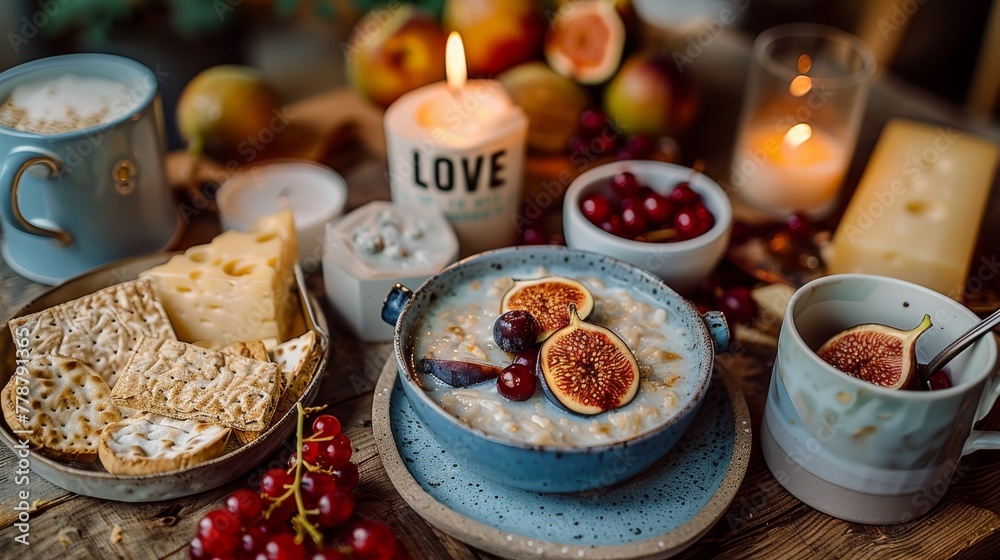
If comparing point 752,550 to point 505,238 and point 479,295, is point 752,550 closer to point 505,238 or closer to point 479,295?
point 479,295

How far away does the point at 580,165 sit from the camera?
227 centimetres

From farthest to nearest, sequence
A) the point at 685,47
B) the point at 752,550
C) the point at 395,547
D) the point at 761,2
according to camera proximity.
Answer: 1. the point at 761,2
2. the point at 685,47
3. the point at 752,550
4. the point at 395,547

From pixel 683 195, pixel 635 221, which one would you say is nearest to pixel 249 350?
pixel 635 221

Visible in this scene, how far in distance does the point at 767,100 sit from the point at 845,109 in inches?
8.0

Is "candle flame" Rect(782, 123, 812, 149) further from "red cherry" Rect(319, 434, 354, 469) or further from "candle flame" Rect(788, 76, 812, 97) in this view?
"red cherry" Rect(319, 434, 354, 469)

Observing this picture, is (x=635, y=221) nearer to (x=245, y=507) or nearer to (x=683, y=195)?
(x=683, y=195)

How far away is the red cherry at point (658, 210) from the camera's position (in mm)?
1847

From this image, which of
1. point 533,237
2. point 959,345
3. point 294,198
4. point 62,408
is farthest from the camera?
point 294,198

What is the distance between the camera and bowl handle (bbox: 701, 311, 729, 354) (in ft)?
4.95

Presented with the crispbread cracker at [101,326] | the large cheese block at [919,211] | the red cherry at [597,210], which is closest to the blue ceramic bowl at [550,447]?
the red cherry at [597,210]

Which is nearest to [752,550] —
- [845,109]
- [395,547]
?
[395,547]

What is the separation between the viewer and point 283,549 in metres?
1.24

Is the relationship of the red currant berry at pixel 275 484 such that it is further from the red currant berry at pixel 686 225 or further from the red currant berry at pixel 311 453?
the red currant berry at pixel 686 225

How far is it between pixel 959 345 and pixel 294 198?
1552 mm
